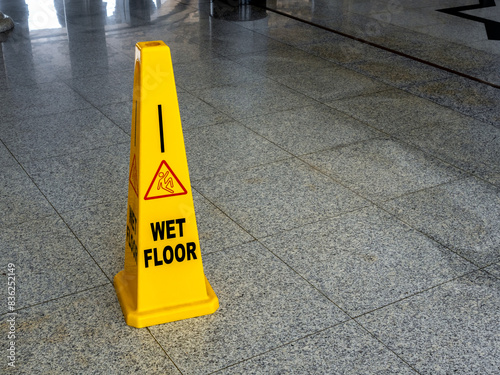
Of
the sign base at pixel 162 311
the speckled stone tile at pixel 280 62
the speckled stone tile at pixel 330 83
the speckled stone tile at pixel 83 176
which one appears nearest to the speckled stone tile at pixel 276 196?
the speckled stone tile at pixel 83 176

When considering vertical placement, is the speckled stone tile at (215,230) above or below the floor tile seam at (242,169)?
below

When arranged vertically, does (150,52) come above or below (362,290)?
above

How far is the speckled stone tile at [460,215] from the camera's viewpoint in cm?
343

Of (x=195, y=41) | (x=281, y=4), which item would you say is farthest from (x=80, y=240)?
(x=281, y=4)

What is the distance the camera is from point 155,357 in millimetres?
2559

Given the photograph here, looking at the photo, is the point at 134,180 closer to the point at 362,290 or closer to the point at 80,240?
the point at 80,240

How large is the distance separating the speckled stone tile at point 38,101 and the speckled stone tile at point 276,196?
79.5 inches

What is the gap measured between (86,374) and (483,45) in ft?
22.5

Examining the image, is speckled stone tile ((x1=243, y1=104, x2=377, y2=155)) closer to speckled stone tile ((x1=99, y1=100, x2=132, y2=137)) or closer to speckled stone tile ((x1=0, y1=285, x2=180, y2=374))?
speckled stone tile ((x1=99, y1=100, x2=132, y2=137))

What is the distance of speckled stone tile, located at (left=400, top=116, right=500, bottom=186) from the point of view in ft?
14.5

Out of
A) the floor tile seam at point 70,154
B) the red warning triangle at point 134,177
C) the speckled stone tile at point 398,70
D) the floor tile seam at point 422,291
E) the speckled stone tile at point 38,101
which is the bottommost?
the floor tile seam at point 422,291

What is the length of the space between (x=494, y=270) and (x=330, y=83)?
3348 millimetres

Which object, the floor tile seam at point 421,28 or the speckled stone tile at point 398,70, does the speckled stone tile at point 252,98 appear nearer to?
the speckled stone tile at point 398,70

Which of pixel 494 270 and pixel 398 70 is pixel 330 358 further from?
pixel 398 70
